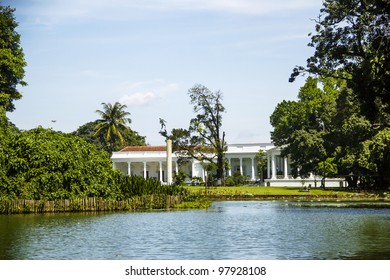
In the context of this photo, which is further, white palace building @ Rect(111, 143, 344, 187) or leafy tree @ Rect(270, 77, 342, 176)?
white palace building @ Rect(111, 143, 344, 187)

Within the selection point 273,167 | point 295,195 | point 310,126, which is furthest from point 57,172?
point 273,167

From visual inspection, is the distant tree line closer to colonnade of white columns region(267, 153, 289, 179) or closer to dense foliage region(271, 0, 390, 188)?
dense foliage region(271, 0, 390, 188)

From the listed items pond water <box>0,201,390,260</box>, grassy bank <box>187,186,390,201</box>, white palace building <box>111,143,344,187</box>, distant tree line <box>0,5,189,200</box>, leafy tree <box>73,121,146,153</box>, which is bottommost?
pond water <box>0,201,390,260</box>

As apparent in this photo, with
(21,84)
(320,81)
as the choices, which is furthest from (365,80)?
(320,81)

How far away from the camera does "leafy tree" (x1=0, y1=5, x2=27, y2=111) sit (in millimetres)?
48969

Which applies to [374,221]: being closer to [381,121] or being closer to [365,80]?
[365,80]

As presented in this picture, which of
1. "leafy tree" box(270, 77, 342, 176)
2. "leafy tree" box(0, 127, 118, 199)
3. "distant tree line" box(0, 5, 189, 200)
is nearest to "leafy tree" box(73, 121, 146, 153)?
"leafy tree" box(270, 77, 342, 176)

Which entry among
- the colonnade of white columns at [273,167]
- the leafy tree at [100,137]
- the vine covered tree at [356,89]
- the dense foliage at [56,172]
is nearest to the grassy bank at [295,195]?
the vine covered tree at [356,89]

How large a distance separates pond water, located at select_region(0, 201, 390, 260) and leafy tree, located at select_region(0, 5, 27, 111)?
17369mm

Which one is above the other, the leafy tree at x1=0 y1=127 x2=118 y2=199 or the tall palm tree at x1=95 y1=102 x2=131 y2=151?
the tall palm tree at x1=95 y1=102 x2=131 y2=151

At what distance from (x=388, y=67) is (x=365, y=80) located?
8.42ft

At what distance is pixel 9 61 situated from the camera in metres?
49.0

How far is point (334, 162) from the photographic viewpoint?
59344 millimetres

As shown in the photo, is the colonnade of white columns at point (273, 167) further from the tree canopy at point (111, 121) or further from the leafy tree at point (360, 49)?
the leafy tree at point (360, 49)
